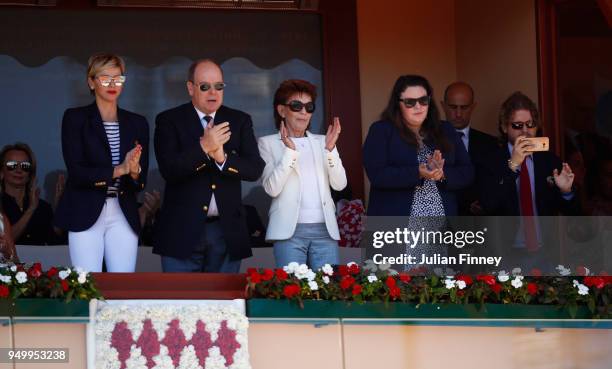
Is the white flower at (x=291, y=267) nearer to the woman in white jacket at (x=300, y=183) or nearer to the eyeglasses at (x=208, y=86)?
the woman in white jacket at (x=300, y=183)

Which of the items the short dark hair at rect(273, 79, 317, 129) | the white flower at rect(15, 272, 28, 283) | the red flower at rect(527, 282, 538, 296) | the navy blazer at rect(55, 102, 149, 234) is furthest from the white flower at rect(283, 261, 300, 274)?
the white flower at rect(15, 272, 28, 283)

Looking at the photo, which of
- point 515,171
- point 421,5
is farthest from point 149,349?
point 421,5

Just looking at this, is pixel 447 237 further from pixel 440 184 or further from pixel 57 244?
pixel 57 244

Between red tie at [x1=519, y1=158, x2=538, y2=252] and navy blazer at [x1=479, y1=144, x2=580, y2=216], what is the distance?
4cm

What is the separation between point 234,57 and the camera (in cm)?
1102

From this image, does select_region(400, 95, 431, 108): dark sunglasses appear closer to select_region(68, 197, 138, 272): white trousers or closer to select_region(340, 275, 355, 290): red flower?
select_region(340, 275, 355, 290): red flower

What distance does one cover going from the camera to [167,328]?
778 cm

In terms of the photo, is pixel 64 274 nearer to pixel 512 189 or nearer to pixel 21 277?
pixel 21 277

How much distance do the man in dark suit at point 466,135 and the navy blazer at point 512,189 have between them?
7.2 inches

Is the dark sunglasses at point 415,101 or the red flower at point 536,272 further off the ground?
the dark sunglasses at point 415,101

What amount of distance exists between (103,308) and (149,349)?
0.35m

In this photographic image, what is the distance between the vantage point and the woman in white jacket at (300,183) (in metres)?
8.23

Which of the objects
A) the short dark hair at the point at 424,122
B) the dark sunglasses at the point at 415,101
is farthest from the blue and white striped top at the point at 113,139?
the dark sunglasses at the point at 415,101

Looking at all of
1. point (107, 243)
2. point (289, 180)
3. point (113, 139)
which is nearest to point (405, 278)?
point (289, 180)
